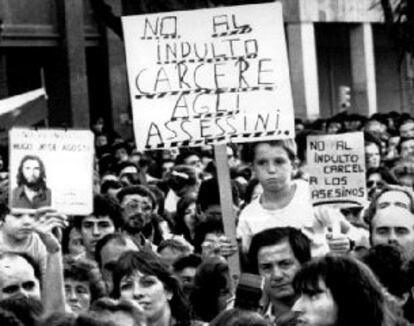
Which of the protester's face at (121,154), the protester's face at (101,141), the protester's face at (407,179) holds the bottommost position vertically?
the protester's face at (407,179)

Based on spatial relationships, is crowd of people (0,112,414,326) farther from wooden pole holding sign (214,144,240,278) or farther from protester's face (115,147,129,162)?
protester's face (115,147,129,162)

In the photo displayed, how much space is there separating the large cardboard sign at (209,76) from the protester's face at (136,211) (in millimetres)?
1959

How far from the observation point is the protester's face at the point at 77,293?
8344 mm

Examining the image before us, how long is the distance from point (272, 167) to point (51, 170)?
1.24 metres

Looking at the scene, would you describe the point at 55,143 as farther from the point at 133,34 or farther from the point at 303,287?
the point at 303,287

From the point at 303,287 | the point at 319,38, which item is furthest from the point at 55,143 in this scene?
the point at 319,38

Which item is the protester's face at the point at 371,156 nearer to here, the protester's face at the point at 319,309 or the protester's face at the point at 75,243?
the protester's face at the point at 75,243

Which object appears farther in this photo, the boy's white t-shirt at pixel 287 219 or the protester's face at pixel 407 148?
the protester's face at pixel 407 148

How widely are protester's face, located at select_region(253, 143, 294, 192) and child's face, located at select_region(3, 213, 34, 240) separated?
1337 mm

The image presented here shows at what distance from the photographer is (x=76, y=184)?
29.2 feet

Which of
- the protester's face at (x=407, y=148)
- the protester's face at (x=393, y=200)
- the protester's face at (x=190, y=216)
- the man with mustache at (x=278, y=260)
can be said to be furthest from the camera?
the protester's face at (x=407, y=148)

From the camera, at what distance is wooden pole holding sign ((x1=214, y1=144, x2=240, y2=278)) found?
27.0ft

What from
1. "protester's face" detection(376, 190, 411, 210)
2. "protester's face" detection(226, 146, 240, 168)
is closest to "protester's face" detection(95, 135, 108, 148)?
"protester's face" detection(226, 146, 240, 168)

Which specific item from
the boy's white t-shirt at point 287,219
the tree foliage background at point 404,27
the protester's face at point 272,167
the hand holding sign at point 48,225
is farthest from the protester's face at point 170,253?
the tree foliage background at point 404,27
